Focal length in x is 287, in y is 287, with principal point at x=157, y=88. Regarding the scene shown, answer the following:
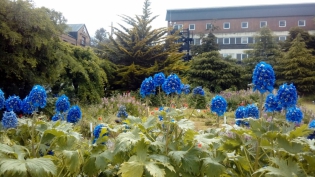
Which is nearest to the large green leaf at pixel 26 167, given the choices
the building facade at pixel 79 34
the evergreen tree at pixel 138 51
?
the evergreen tree at pixel 138 51

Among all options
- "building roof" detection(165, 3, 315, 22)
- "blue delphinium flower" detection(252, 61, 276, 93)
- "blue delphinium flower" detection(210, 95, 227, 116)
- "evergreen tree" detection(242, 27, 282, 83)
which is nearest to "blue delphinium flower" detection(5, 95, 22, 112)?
"blue delphinium flower" detection(210, 95, 227, 116)

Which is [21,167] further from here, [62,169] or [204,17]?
[204,17]

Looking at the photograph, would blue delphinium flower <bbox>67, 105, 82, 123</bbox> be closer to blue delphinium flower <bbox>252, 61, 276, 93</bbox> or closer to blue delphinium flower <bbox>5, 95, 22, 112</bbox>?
blue delphinium flower <bbox>5, 95, 22, 112</bbox>

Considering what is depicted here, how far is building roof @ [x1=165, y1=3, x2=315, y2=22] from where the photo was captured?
33094mm

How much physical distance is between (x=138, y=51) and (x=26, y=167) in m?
12.1

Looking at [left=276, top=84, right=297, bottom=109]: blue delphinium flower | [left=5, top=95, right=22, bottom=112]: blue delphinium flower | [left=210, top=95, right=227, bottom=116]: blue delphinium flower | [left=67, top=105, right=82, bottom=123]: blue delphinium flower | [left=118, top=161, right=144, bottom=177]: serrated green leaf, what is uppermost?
[left=276, top=84, right=297, bottom=109]: blue delphinium flower

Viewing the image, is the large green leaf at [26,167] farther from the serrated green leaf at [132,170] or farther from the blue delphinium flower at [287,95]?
the blue delphinium flower at [287,95]

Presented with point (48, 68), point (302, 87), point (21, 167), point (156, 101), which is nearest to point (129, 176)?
Answer: point (21, 167)

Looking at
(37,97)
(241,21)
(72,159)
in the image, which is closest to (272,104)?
(72,159)

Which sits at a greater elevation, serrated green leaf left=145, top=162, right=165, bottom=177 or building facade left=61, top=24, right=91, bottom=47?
building facade left=61, top=24, right=91, bottom=47

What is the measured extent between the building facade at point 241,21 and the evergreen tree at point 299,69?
14548 millimetres

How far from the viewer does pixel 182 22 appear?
116 ft

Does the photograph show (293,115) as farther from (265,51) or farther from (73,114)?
(265,51)

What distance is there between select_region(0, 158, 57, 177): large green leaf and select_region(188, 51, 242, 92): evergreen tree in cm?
1583
